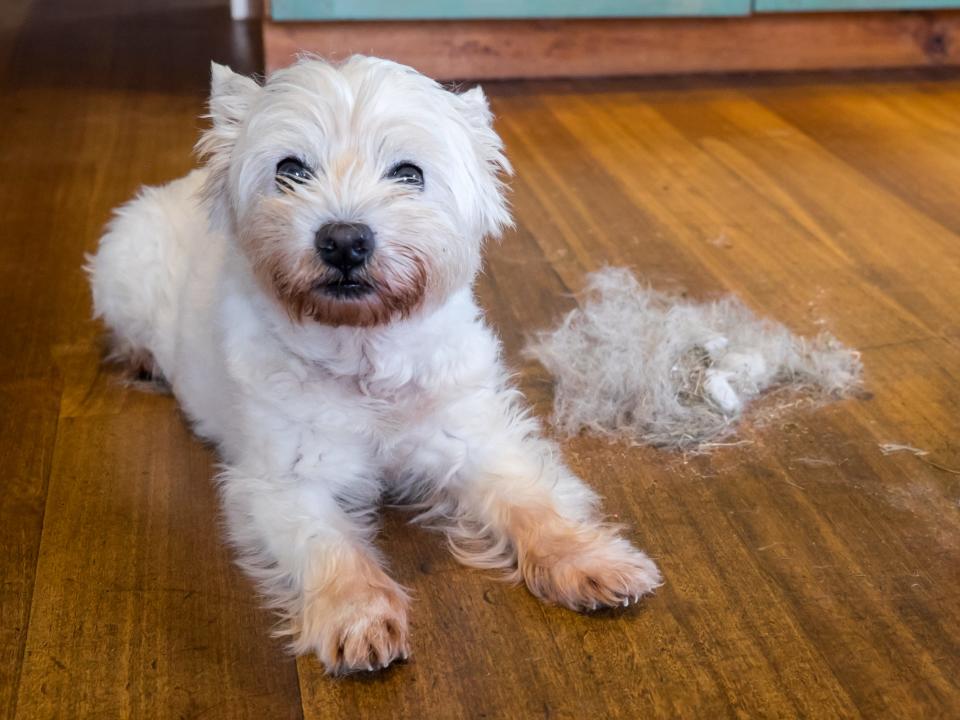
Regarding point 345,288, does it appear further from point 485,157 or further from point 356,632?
point 356,632

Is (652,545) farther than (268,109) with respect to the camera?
Yes

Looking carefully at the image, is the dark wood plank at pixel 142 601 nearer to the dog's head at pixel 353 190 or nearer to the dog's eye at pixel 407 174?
Answer: the dog's head at pixel 353 190

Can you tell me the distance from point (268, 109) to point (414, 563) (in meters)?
0.65

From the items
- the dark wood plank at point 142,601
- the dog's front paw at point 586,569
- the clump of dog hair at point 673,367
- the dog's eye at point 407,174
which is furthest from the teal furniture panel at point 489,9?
the dog's front paw at point 586,569

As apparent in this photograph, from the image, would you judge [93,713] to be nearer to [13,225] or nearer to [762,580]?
[762,580]

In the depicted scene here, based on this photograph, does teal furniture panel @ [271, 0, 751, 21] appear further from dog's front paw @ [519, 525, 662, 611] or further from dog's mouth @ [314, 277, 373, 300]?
dog's front paw @ [519, 525, 662, 611]

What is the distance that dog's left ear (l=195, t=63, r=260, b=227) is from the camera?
1.62 metres

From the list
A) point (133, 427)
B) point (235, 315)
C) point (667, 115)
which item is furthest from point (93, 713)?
point (667, 115)

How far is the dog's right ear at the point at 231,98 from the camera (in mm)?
1617

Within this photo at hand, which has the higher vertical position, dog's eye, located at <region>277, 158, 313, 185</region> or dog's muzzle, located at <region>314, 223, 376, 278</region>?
dog's eye, located at <region>277, 158, 313, 185</region>

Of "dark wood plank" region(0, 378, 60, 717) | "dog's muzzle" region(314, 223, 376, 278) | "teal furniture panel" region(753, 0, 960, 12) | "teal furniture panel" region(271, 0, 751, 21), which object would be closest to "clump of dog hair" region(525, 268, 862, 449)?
"dog's muzzle" region(314, 223, 376, 278)

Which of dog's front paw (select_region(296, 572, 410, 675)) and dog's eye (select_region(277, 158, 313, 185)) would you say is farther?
dog's eye (select_region(277, 158, 313, 185))

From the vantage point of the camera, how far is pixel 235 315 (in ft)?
5.51

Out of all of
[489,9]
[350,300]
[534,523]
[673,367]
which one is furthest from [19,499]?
[489,9]
